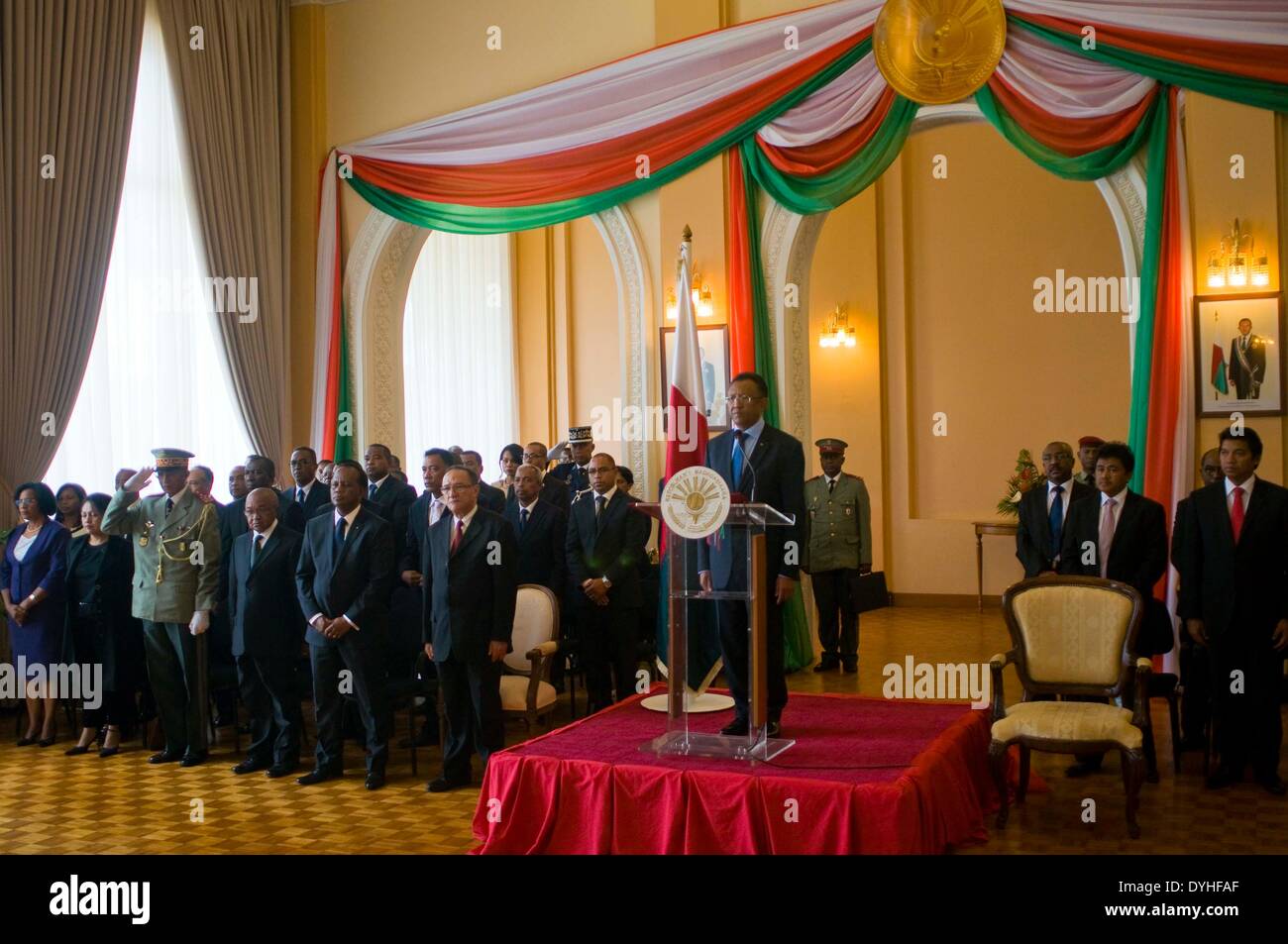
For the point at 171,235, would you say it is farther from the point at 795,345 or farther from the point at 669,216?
the point at 795,345

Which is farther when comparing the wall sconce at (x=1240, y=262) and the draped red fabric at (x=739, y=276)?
the draped red fabric at (x=739, y=276)

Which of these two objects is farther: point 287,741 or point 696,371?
point 287,741

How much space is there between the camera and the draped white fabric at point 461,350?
12.8 meters

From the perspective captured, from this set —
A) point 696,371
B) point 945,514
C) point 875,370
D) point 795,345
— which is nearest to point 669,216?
point 795,345

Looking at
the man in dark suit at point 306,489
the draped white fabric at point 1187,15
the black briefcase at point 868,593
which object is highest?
the draped white fabric at point 1187,15

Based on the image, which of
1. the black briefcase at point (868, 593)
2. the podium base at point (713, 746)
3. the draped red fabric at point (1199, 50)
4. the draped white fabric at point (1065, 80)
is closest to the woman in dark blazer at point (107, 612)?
the podium base at point (713, 746)

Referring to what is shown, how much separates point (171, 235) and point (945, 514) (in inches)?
299

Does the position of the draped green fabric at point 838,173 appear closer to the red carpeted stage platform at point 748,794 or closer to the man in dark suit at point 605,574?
the man in dark suit at point 605,574

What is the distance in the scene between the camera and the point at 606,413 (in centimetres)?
1290

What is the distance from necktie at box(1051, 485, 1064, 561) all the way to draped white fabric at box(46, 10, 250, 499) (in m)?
6.17

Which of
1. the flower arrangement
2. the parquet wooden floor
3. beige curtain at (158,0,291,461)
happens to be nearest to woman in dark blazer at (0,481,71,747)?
the parquet wooden floor

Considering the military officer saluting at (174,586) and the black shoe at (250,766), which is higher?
the military officer saluting at (174,586)

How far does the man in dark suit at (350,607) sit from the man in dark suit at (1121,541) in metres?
3.39

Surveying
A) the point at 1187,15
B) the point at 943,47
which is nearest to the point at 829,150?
the point at 943,47
